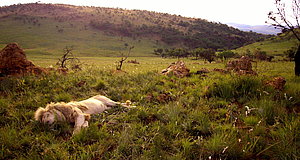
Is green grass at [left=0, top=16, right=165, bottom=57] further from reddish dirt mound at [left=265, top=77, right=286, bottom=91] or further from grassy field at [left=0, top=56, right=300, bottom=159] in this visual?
reddish dirt mound at [left=265, top=77, right=286, bottom=91]

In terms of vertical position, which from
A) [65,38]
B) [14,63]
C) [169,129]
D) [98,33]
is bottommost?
[169,129]

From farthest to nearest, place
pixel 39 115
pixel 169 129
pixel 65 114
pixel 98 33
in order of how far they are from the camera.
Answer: pixel 98 33
pixel 65 114
pixel 39 115
pixel 169 129

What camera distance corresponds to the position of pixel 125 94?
650 centimetres

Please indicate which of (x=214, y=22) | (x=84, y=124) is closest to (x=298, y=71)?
(x=84, y=124)

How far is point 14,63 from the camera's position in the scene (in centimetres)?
835

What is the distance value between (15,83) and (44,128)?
414cm

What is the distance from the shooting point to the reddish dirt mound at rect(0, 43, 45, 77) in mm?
8102

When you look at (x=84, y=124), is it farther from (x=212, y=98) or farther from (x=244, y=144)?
(x=212, y=98)

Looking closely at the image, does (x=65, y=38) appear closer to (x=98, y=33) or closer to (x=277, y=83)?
(x=98, y=33)

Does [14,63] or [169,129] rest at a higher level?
[14,63]

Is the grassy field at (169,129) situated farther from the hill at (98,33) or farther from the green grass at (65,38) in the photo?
the hill at (98,33)

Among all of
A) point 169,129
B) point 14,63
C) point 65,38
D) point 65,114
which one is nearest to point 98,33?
point 65,38

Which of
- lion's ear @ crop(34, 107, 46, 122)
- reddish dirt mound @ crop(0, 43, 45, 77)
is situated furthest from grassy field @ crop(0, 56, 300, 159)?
reddish dirt mound @ crop(0, 43, 45, 77)

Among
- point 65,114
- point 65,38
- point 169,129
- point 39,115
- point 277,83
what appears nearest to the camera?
point 169,129
